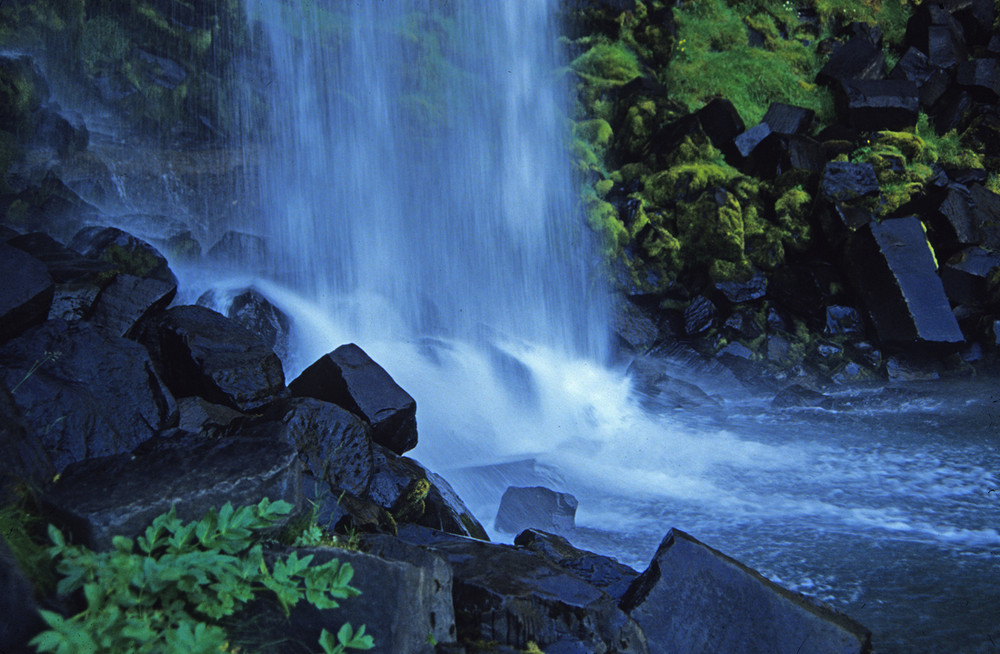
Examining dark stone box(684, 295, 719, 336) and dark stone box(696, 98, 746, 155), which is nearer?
dark stone box(684, 295, 719, 336)

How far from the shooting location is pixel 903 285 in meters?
9.70

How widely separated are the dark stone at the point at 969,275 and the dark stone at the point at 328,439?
968cm

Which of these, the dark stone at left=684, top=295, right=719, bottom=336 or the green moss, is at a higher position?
the green moss

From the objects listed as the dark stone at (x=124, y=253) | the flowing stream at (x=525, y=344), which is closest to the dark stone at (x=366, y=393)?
the flowing stream at (x=525, y=344)

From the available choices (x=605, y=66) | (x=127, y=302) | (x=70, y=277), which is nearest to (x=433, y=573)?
(x=127, y=302)

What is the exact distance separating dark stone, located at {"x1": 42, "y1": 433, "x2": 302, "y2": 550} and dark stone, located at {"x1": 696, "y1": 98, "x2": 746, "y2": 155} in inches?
403

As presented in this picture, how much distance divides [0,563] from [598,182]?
10106 millimetres

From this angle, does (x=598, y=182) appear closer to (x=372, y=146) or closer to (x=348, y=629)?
(x=372, y=146)

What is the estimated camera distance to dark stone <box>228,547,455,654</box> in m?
2.45

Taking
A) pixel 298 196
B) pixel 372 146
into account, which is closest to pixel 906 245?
pixel 372 146

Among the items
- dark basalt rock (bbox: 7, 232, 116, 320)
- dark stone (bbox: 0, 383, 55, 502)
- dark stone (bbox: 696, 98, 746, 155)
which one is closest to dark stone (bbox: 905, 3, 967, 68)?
dark stone (bbox: 696, 98, 746, 155)

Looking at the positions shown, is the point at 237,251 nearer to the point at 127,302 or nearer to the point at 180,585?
the point at 127,302

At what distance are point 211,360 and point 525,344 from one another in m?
5.81

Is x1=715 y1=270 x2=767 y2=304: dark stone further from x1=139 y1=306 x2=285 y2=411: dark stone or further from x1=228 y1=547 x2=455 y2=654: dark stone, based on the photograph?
x1=228 y1=547 x2=455 y2=654: dark stone
